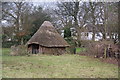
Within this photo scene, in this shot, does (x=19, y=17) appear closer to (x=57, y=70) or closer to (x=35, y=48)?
(x=35, y=48)

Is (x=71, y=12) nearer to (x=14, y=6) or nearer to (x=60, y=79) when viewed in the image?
(x=14, y=6)

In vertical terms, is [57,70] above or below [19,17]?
below

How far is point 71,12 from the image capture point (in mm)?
23719

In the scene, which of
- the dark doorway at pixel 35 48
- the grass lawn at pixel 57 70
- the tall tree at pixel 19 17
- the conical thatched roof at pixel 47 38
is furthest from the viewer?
the tall tree at pixel 19 17

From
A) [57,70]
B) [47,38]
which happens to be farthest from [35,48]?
[57,70]

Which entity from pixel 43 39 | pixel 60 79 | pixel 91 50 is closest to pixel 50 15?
pixel 43 39

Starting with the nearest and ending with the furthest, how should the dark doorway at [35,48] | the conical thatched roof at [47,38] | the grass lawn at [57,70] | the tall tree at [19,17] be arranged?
the grass lawn at [57,70] → the conical thatched roof at [47,38] → the dark doorway at [35,48] → the tall tree at [19,17]

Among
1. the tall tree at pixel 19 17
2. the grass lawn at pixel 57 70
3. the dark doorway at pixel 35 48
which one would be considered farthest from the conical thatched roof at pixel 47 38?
the grass lawn at pixel 57 70

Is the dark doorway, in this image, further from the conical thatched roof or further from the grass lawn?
the grass lawn

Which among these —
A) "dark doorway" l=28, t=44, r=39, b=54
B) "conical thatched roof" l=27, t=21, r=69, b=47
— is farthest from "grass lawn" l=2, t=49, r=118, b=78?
"dark doorway" l=28, t=44, r=39, b=54

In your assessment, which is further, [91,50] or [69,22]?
[69,22]

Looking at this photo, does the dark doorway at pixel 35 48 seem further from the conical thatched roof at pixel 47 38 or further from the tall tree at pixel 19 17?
the tall tree at pixel 19 17

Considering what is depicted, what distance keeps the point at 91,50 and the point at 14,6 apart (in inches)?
536

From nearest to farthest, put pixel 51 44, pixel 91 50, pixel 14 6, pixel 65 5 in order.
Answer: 1. pixel 91 50
2. pixel 51 44
3. pixel 14 6
4. pixel 65 5
